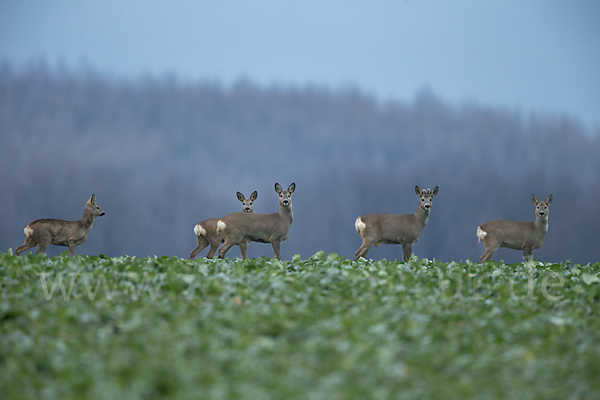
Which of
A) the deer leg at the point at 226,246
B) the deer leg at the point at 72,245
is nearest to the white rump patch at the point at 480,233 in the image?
the deer leg at the point at 226,246

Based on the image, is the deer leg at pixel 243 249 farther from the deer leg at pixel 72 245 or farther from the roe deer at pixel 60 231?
the deer leg at pixel 72 245

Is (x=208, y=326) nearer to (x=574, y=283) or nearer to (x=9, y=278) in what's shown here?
(x=9, y=278)

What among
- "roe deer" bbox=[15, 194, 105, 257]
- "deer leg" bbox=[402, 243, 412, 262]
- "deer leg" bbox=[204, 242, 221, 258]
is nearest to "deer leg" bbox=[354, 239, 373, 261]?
"deer leg" bbox=[402, 243, 412, 262]

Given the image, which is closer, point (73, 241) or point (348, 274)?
point (348, 274)

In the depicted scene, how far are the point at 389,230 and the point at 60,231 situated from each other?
22.6 ft

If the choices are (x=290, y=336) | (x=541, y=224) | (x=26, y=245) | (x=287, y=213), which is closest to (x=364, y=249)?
(x=287, y=213)

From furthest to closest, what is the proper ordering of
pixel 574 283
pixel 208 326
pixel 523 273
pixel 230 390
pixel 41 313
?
pixel 523 273
pixel 574 283
pixel 41 313
pixel 208 326
pixel 230 390

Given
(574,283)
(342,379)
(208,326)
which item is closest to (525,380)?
(342,379)

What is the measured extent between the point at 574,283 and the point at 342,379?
216 inches

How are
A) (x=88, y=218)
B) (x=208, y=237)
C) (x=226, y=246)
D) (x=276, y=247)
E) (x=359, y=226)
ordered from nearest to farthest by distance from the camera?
(x=226, y=246), (x=276, y=247), (x=359, y=226), (x=208, y=237), (x=88, y=218)

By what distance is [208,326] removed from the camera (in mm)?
5223

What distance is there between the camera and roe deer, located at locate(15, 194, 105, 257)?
1302 centimetres

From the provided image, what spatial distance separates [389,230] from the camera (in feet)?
43.0

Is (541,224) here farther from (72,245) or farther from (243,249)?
(72,245)
